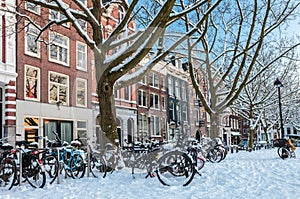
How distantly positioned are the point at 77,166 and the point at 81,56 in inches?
461

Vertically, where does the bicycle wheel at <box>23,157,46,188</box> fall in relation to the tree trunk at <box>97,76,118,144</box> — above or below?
below

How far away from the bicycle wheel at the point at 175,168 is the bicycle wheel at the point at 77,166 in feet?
6.84

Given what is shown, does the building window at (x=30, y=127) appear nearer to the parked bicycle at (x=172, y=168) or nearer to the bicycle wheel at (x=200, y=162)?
the bicycle wheel at (x=200, y=162)

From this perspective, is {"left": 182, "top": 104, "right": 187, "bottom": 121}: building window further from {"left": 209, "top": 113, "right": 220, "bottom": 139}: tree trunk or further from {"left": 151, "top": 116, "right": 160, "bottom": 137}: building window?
{"left": 209, "top": 113, "right": 220, "bottom": 139}: tree trunk

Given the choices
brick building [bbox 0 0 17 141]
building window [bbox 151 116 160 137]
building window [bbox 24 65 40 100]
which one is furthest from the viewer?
building window [bbox 24 65 40 100]

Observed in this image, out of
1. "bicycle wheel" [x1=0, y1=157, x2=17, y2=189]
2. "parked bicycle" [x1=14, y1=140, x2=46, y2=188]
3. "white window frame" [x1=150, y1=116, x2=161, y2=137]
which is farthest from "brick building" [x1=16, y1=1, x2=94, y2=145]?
"bicycle wheel" [x1=0, y1=157, x2=17, y2=189]

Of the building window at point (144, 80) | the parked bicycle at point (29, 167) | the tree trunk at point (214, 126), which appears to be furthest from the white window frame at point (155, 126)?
the tree trunk at point (214, 126)

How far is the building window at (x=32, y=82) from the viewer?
14.8 m

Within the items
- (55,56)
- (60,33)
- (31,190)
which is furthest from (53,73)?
(31,190)

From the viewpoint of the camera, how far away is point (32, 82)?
15148 millimetres

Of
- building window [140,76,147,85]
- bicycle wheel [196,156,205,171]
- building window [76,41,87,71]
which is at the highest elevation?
building window [76,41,87,71]

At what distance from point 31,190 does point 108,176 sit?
6.63 ft

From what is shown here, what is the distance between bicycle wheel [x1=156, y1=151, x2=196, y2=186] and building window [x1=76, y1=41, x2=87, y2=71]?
38.9 feet

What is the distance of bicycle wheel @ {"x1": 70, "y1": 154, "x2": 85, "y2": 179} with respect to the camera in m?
7.22
